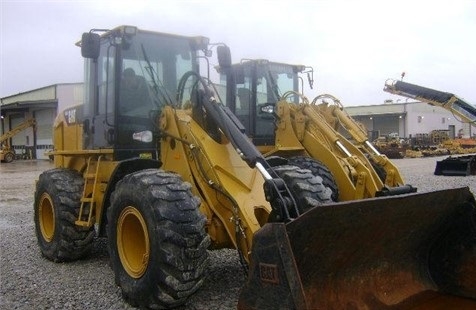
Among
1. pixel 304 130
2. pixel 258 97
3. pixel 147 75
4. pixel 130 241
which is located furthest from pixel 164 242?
pixel 258 97

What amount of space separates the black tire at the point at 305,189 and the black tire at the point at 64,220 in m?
2.70

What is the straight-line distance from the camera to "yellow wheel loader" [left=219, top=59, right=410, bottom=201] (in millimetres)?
7950

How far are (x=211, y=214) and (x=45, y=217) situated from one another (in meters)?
3.31

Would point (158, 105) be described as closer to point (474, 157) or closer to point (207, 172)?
point (207, 172)

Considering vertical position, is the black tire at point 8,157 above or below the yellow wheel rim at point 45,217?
above

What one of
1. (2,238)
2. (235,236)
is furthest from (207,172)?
(2,238)

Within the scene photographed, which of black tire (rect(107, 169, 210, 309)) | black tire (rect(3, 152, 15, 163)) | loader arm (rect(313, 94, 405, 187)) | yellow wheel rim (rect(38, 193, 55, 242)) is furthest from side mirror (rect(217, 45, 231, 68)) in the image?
black tire (rect(3, 152, 15, 163))

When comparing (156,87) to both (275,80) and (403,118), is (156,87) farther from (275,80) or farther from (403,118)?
(403,118)

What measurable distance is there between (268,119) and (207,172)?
5.31 metres

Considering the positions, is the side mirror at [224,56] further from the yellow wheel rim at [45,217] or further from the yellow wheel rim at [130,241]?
the yellow wheel rim at [45,217]

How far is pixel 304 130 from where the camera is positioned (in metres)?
8.91

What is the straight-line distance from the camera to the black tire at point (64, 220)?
607 cm

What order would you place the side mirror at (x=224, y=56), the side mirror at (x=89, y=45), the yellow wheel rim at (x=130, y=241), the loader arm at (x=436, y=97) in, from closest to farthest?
the yellow wheel rim at (x=130, y=241) < the side mirror at (x=89, y=45) < the side mirror at (x=224, y=56) < the loader arm at (x=436, y=97)

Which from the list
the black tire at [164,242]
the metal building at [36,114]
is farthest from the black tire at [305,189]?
the metal building at [36,114]
